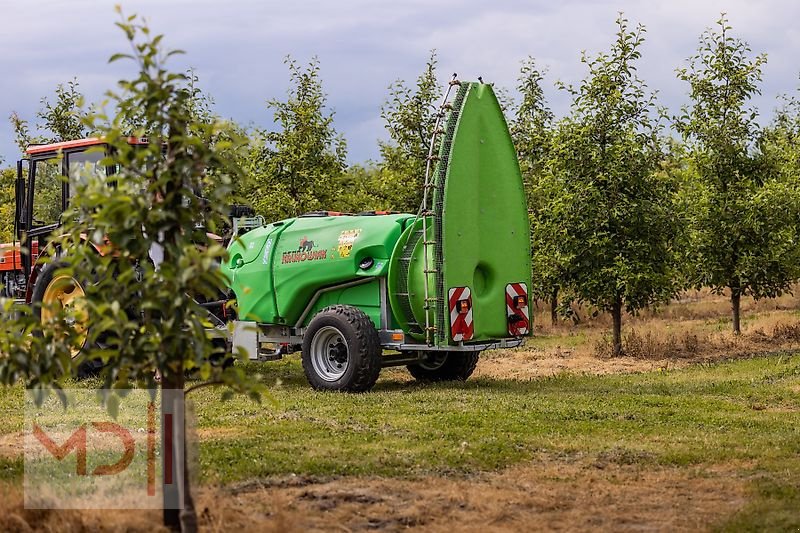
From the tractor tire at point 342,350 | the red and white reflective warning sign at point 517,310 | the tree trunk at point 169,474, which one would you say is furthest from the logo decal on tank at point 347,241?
the tree trunk at point 169,474

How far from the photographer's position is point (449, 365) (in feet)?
49.1

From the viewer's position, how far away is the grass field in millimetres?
7246

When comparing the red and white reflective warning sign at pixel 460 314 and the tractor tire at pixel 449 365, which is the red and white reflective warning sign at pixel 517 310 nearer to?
the red and white reflective warning sign at pixel 460 314

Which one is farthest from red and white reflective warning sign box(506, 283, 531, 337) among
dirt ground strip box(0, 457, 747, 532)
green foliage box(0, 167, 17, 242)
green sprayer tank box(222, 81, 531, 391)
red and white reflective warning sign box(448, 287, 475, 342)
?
green foliage box(0, 167, 17, 242)

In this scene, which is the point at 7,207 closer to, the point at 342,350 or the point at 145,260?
the point at 342,350

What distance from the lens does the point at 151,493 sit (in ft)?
24.5

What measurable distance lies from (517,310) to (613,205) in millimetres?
5611

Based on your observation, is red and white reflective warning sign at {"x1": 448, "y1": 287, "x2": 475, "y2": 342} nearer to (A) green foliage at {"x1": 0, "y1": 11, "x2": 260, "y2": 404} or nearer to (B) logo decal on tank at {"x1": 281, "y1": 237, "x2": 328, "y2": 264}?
(B) logo decal on tank at {"x1": 281, "y1": 237, "x2": 328, "y2": 264}

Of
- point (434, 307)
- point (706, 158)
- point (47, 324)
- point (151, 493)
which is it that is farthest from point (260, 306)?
point (706, 158)

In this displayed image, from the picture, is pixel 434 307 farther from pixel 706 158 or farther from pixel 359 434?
pixel 706 158

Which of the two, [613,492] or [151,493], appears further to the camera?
[613,492]

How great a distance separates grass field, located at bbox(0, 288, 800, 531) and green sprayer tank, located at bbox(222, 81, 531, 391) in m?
0.66

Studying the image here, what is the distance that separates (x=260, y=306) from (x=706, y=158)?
1000 cm

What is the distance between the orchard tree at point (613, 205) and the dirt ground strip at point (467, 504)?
9.97m
